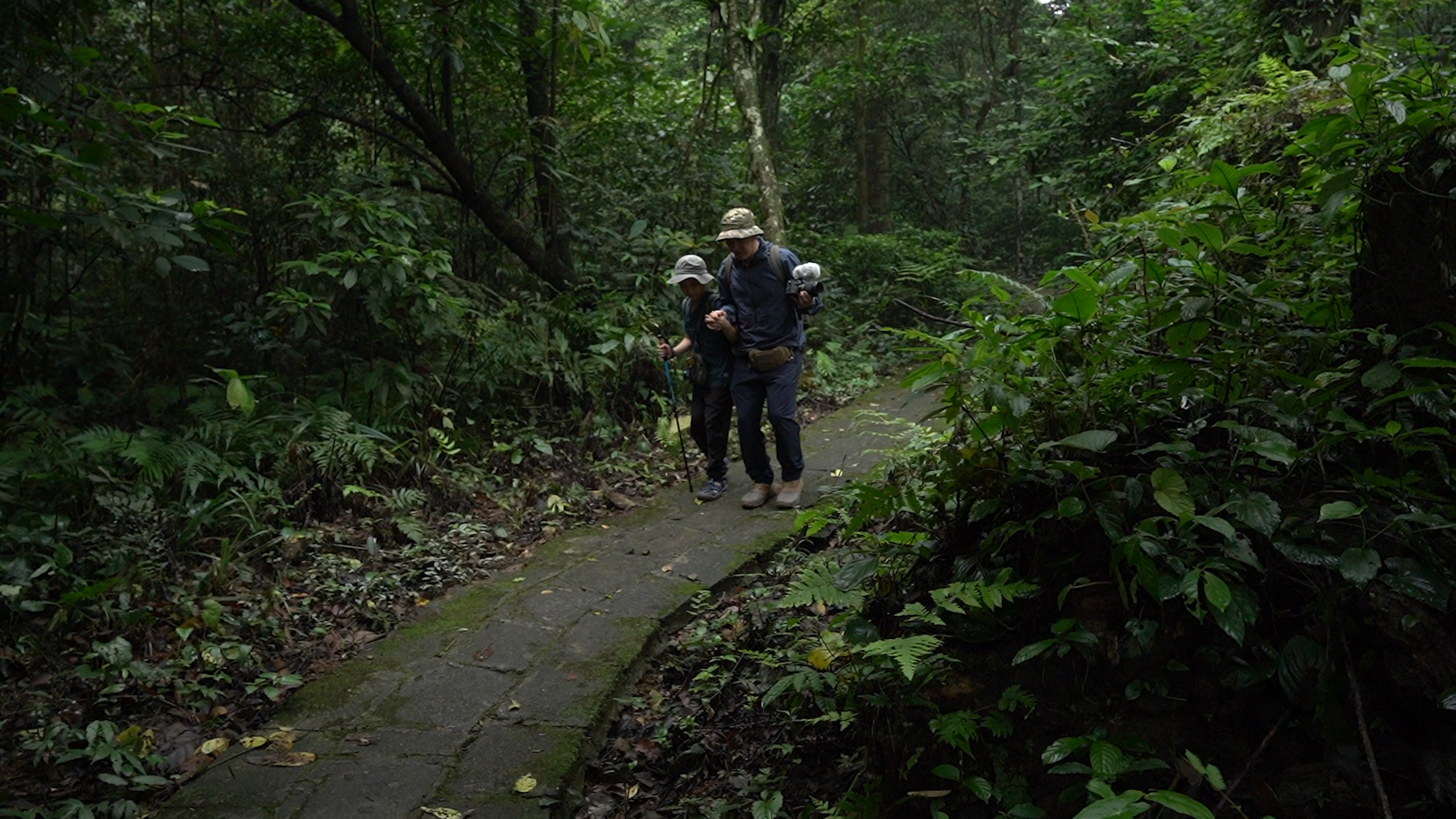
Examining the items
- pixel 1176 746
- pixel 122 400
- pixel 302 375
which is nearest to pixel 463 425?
pixel 302 375

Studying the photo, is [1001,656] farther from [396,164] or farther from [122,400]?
[396,164]

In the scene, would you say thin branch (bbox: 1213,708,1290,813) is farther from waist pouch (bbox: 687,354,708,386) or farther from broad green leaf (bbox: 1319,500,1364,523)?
waist pouch (bbox: 687,354,708,386)

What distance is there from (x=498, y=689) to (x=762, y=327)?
309 cm

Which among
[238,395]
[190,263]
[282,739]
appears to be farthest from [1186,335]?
[238,395]

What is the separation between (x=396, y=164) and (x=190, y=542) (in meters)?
4.73

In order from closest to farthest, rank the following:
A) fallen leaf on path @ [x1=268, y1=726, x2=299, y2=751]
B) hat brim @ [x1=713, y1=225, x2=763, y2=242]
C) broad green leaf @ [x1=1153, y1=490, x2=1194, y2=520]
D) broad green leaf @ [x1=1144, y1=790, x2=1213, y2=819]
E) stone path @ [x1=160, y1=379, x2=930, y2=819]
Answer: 1. broad green leaf @ [x1=1144, y1=790, x2=1213, y2=819]
2. broad green leaf @ [x1=1153, y1=490, x2=1194, y2=520]
3. stone path @ [x1=160, y1=379, x2=930, y2=819]
4. fallen leaf on path @ [x1=268, y1=726, x2=299, y2=751]
5. hat brim @ [x1=713, y1=225, x2=763, y2=242]

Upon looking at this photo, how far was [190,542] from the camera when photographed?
5414 mm

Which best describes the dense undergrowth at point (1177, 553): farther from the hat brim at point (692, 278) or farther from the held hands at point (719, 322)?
the hat brim at point (692, 278)

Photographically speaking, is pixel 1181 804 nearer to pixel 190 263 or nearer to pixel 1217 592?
pixel 1217 592

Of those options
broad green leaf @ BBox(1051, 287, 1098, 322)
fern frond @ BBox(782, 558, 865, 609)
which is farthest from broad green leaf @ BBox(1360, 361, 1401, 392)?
fern frond @ BBox(782, 558, 865, 609)

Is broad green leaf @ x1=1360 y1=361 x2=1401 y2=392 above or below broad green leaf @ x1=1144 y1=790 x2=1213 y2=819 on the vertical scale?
above

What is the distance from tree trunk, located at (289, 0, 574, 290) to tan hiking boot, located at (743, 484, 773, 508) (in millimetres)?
3992

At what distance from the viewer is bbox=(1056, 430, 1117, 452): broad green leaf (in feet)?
8.98

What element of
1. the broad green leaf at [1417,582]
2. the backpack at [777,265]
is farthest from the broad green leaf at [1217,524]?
the backpack at [777,265]
